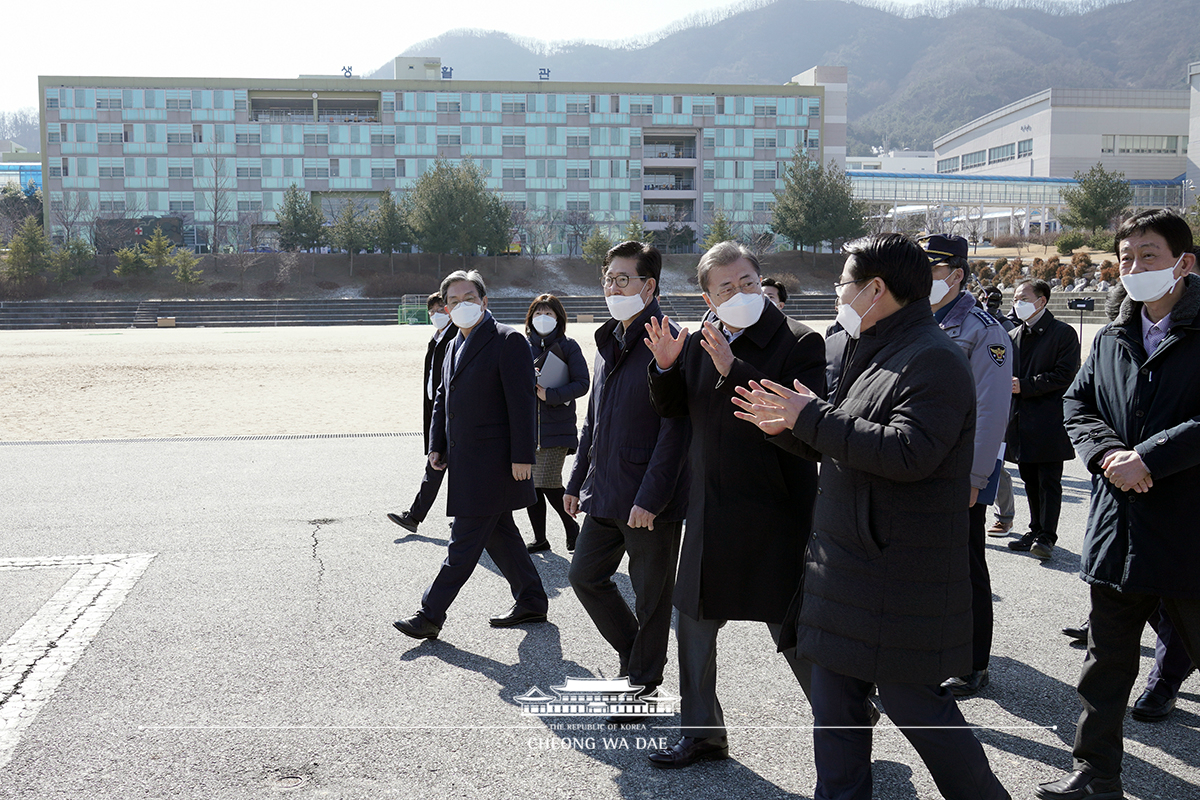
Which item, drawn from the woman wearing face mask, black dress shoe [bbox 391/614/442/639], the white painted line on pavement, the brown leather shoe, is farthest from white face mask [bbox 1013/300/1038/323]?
the white painted line on pavement

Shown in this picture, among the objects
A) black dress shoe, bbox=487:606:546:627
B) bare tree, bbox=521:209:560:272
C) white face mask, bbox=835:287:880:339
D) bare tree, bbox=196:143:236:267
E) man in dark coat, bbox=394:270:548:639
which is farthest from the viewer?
bare tree, bbox=196:143:236:267

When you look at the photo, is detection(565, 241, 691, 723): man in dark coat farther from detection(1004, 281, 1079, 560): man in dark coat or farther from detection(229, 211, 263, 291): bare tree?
detection(229, 211, 263, 291): bare tree

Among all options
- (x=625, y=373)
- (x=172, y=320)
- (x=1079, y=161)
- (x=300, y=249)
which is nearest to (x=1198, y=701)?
(x=625, y=373)

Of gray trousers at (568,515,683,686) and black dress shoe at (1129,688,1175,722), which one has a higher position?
gray trousers at (568,515,683,686)

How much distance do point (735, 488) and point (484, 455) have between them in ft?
6.27

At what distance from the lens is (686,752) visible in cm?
325

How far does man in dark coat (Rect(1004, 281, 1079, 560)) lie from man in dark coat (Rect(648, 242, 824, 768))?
12.0ft

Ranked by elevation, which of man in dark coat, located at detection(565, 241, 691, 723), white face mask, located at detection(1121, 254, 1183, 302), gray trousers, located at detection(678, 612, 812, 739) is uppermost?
white face mask, located at detection(1121, 254, 1183, 302)

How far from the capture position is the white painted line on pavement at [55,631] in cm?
376

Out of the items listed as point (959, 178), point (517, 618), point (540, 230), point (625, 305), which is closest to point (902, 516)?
point (625, 305)

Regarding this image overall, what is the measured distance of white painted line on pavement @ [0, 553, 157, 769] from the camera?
3.76 m

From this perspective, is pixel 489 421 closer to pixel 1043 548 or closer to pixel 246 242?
pixel 1043 548

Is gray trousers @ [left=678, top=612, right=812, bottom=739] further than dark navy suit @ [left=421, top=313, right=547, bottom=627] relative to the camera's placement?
No

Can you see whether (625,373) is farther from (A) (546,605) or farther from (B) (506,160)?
(B) (506,160)
